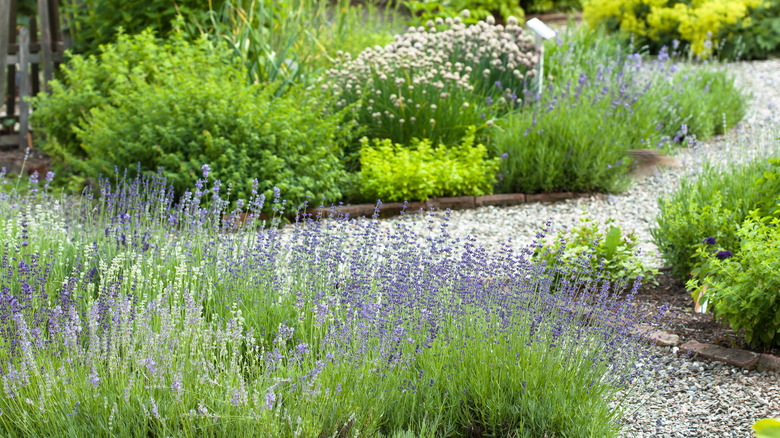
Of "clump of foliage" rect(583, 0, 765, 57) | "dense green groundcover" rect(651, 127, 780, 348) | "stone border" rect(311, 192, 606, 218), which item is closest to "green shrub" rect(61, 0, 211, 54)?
"stone border" rect(311, 192, 606, 218)

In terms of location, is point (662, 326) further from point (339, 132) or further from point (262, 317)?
point (339, 132)

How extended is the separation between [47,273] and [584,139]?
4.53 m

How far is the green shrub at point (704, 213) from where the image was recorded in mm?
4227

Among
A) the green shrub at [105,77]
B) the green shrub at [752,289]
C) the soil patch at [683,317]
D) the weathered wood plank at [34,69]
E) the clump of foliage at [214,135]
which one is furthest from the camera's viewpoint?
the weathered wood plank at [34,69]

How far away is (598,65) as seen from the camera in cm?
848

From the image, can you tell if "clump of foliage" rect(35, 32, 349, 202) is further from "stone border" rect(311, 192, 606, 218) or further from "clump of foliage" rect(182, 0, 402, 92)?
"clump of foliage" rect(182, 0, 402, 92)

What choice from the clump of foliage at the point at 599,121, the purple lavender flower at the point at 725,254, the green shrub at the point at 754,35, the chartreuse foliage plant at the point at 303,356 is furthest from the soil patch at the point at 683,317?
the green shrub at the point at 754,35

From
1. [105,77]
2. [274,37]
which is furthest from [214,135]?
[274,37]

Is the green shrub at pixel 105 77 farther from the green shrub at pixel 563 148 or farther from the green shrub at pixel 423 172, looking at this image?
the green shrub at pixel 563 148

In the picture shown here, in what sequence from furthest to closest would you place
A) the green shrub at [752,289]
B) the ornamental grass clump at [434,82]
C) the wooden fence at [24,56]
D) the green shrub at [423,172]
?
the wooden fence at [24,56], the ornamental grass clump at [434,82], the green shrub at [423,172], the green shrub at [752,289]

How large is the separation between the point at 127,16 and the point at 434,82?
3349mm

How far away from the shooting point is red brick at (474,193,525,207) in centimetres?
630

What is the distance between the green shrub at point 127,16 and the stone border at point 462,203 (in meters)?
3.26

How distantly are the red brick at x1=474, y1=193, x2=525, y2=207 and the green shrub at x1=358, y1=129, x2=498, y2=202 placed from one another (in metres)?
0.07
